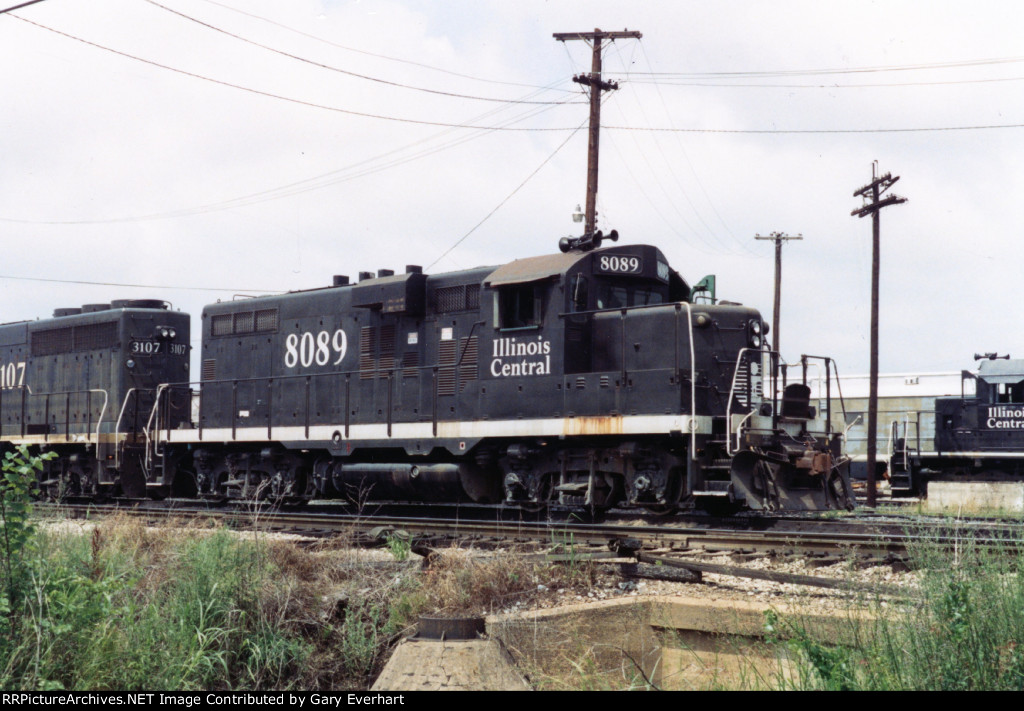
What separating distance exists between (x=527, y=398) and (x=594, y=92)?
12.1 metres

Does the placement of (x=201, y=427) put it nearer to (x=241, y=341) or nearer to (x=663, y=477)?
(x=241, y=341)

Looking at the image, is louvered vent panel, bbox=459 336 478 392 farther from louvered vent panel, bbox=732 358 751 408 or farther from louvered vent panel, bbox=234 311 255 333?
louvered vent panel, bbox=234 311 255 333

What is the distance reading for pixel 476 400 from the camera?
44.8 ft

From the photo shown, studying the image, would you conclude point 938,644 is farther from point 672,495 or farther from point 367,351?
point 367,351

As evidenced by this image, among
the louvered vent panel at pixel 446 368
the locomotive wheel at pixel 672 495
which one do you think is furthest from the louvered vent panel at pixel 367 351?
the locomotive wheel at pixel 672 495

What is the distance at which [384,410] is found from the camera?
14766mm

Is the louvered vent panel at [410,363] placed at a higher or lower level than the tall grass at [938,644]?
higher

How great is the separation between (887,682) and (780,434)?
290 inches

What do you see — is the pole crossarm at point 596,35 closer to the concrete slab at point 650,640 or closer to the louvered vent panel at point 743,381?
the louvered vent panel at point 743,381

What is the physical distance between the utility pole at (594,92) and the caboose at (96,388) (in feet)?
29.6

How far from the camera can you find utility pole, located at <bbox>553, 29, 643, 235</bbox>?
2203cm

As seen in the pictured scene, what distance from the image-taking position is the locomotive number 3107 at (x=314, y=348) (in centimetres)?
1571

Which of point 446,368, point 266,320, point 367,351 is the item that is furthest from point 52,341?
point 446,368
